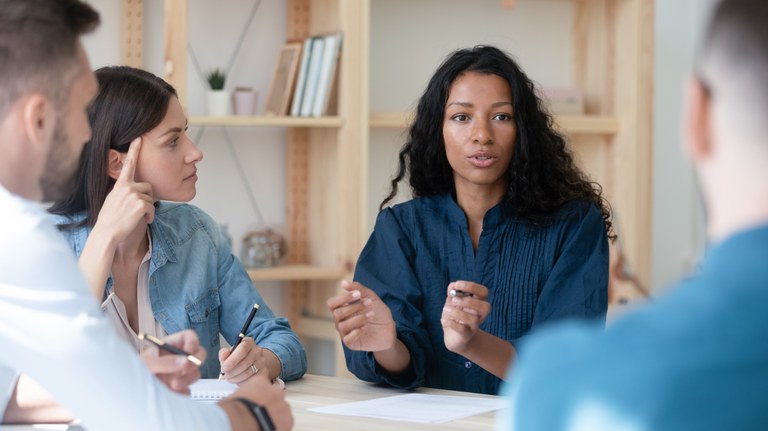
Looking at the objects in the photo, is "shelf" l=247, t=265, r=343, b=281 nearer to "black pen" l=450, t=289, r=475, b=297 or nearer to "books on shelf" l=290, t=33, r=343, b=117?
"books on shelf" l=290, t=33, r=343, b=117

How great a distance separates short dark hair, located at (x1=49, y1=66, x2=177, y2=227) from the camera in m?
2.20

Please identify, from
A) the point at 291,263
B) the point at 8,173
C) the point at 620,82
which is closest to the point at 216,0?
the point at 291,263

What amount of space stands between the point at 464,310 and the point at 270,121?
1.65 meters

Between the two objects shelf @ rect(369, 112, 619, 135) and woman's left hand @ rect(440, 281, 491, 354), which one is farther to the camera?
shelf @ rect(369, 112, 619, 135)

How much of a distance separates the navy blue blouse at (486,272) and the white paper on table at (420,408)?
263 mm

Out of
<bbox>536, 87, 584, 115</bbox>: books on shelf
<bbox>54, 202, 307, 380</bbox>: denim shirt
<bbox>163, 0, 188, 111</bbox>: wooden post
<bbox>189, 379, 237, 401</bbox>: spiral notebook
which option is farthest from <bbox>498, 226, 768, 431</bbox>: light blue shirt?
<bbox>536, 87, 584, 115</bbox>: books on shelf

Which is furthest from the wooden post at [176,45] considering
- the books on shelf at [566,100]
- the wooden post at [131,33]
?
the books on shelf at [566,100]

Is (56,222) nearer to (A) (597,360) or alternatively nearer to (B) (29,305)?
(B) (29,305)

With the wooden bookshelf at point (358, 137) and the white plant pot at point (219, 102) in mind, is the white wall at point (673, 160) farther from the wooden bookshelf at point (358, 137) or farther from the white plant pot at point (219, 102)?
the white plant pot at point (219, 102)

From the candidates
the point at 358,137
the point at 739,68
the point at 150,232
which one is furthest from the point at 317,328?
the point at 739,68

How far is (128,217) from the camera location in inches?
83.0

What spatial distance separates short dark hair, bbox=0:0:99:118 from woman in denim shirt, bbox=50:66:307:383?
0.78 meters

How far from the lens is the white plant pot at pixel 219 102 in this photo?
3473 mm

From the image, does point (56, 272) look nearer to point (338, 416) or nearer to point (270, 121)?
point (338, 416)
